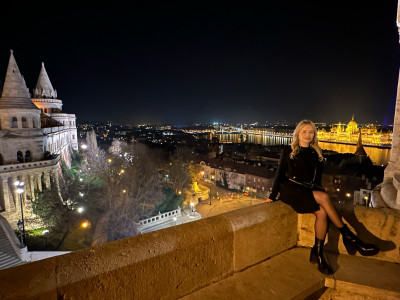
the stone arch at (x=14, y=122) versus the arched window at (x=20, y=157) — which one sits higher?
the stone arch at (x=14, y=122)

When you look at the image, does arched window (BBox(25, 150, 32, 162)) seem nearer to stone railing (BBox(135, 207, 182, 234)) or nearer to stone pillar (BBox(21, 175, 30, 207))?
stone pillar (BBox(21, 175, 30, 207))

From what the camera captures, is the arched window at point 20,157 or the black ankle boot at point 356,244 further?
the arched window at point 20,157

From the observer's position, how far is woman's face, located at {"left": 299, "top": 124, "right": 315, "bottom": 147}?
315 cm

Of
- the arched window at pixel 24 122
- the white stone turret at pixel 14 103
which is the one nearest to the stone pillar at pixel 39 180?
the white stone turret at pixel 14 103

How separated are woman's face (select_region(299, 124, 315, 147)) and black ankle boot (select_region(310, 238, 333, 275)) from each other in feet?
3.89

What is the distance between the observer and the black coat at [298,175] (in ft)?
9.78

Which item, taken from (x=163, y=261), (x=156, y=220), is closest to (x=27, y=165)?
(x=156, y=220)

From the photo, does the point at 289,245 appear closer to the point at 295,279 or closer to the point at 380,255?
the point at 295,279

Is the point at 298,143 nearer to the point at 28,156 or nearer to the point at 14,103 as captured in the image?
the point at 14,103

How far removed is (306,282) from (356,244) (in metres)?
0.87

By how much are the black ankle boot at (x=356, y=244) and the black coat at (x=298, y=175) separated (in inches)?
21.7

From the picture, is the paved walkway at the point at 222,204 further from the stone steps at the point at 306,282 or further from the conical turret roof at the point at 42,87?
the stone steps at the point at 306,282

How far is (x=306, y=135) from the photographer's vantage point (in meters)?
3.15

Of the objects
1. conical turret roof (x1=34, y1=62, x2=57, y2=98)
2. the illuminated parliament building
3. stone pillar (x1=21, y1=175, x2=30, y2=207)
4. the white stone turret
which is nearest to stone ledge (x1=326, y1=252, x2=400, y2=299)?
the illuminated parliament building
